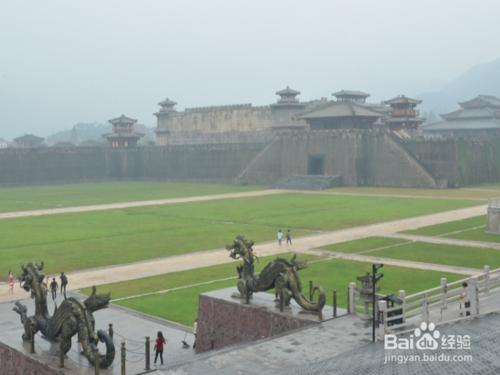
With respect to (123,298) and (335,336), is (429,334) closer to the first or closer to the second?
(335,336)

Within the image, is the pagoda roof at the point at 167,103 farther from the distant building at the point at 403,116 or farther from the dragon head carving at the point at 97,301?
the dragon head carving at the point at 97,301

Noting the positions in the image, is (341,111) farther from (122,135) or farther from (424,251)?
(424,251)

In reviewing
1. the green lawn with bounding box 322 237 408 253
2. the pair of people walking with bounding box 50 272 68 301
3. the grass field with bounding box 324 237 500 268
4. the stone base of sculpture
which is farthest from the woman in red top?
the green lawn with bounding box 322 237 408 253

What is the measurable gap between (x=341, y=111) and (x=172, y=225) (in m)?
48.0

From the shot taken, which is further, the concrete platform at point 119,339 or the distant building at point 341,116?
the distant building at point 341,116

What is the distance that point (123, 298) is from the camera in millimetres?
24359

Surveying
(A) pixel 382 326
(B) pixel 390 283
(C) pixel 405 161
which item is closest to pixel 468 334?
(A) pixel 382 326

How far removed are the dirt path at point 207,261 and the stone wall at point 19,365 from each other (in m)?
8.82

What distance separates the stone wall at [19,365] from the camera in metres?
14.8

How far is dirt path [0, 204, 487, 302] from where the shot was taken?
91.0 feet

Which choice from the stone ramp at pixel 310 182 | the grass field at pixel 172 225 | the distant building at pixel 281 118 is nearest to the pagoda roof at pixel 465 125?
the distant building at pixel 281 118

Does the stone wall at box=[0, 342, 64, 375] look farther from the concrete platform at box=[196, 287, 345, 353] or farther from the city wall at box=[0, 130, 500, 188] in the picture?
the city wall at box=[0, 130, 500, 188]

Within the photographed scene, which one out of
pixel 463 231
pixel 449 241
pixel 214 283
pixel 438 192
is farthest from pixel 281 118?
pixel 214 283

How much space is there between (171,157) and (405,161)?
41161 mm
